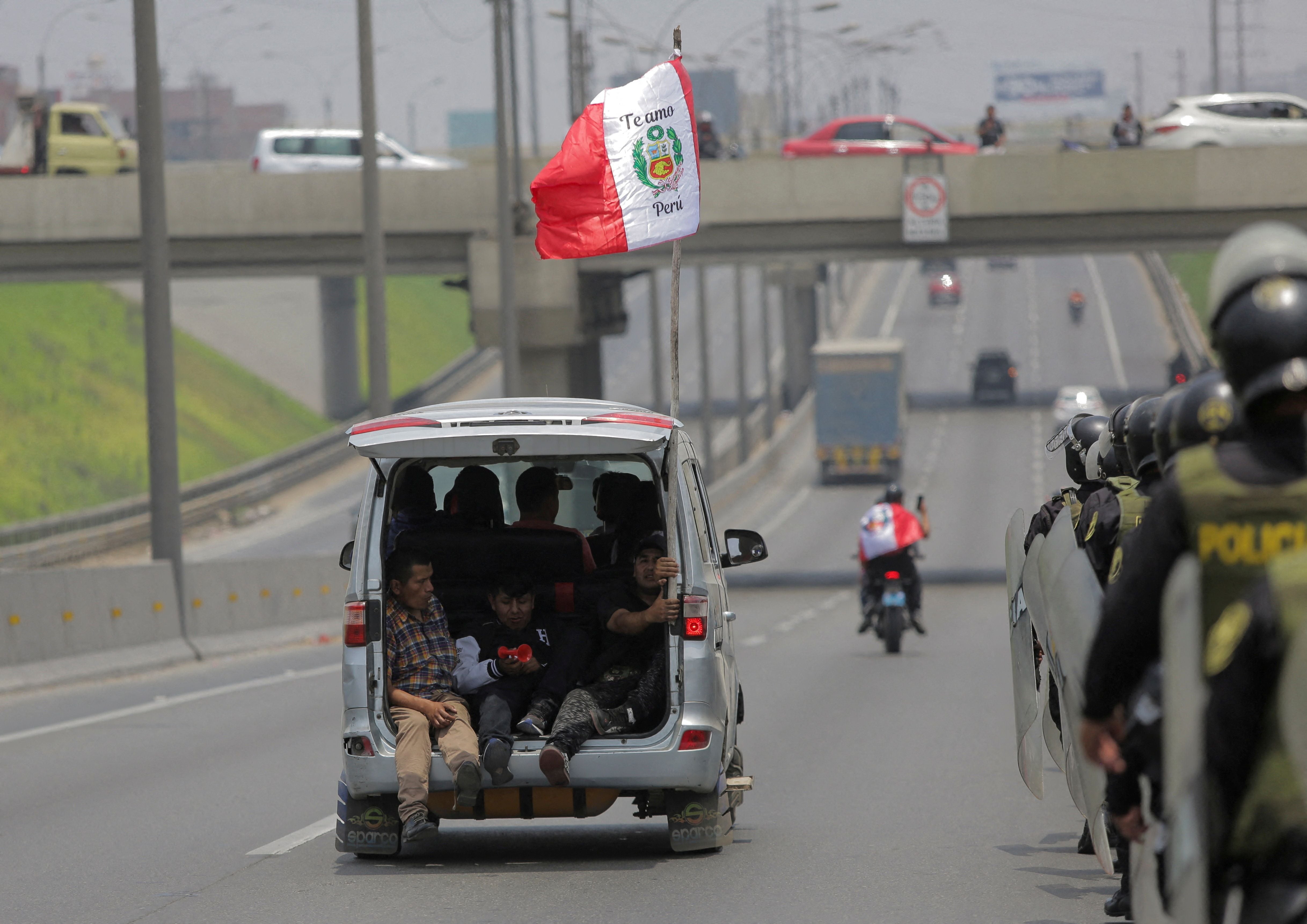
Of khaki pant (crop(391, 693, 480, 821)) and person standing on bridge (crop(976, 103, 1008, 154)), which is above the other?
person standing on bridge (crop(976, 103, 1008, 154))

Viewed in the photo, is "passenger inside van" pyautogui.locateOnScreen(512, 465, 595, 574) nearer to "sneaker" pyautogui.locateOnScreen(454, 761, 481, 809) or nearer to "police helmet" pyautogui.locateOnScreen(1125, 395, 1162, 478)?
"sneaker" pyautogui.locateOnScreen(454, 761, 481, 809)

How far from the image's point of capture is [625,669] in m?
8.68

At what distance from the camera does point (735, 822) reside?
9.79 m

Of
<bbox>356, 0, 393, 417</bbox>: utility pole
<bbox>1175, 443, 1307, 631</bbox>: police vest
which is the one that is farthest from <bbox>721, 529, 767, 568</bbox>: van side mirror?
<bbox>356, 0, 393, 417</bbox>: utility pole

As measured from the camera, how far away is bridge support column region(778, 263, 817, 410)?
72000 mm

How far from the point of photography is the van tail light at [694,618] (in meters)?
8.27

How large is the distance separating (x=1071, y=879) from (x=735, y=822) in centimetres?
212

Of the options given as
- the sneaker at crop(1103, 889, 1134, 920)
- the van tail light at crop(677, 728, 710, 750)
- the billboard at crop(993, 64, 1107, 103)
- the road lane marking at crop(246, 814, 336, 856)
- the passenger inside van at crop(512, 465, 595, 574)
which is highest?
the billboard at crop(993, 64, 1107, 103)

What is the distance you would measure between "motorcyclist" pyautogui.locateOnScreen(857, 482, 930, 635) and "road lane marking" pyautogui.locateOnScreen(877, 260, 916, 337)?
7049 cm

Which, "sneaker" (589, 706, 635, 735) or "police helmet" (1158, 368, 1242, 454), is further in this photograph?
"sneaker" (589, 706, 635, 735)

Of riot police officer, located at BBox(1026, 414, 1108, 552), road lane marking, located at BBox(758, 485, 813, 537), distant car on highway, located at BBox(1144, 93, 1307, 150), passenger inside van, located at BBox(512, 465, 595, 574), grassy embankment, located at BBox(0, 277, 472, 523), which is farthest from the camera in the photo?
grassy embankment, located at BBox(0, 277, 472, 523)

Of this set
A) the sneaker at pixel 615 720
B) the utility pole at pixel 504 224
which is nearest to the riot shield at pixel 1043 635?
the sneaker at pixel 615 720

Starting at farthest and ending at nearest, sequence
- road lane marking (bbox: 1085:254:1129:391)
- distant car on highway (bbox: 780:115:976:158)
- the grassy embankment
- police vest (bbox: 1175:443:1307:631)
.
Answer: road lane marking (bbox: 1085:254:1129:391) → the grassy embankment → distant car on highway (bbox: 780:115:976:158) → police vest (bbox: 1175:443:1307:631)

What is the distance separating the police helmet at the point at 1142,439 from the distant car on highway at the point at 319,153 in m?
38.7
